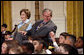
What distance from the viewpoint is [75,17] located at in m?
9.62

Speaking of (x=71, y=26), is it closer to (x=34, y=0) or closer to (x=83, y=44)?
(x=34, y=0)

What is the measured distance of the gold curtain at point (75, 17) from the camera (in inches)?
377

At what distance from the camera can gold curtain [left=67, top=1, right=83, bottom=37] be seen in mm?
9578

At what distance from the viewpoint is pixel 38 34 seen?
489 cm

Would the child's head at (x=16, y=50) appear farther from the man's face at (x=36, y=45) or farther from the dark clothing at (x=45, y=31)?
the dark clothing at (x=45, y=31)

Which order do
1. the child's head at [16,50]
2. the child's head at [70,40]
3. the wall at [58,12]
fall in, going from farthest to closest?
the wall at [58,12] < the child's head at [70,40] < the child's head at [16,50]

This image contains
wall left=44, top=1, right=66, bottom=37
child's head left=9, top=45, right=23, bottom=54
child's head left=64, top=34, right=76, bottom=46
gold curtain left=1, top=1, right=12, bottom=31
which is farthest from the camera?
wall left=44, top=1, right=66, bottom=37

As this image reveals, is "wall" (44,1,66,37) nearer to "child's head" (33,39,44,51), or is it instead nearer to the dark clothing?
the dark clothing

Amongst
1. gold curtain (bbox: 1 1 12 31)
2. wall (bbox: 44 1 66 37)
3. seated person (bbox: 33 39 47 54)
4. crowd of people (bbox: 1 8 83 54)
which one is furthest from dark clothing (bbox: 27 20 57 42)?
wall (bbox: 44 1 66 37)

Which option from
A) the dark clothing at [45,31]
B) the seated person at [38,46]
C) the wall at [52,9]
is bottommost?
the seated person at [38,46]

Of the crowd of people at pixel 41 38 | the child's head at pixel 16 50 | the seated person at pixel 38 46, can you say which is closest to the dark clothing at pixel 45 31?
the crowd of people at pixel 41 38

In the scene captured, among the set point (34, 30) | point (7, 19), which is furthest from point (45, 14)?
point (7, 19)

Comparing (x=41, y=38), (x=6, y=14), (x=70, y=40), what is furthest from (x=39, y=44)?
(x=6, y=14)

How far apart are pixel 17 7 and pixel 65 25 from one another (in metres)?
1.68
